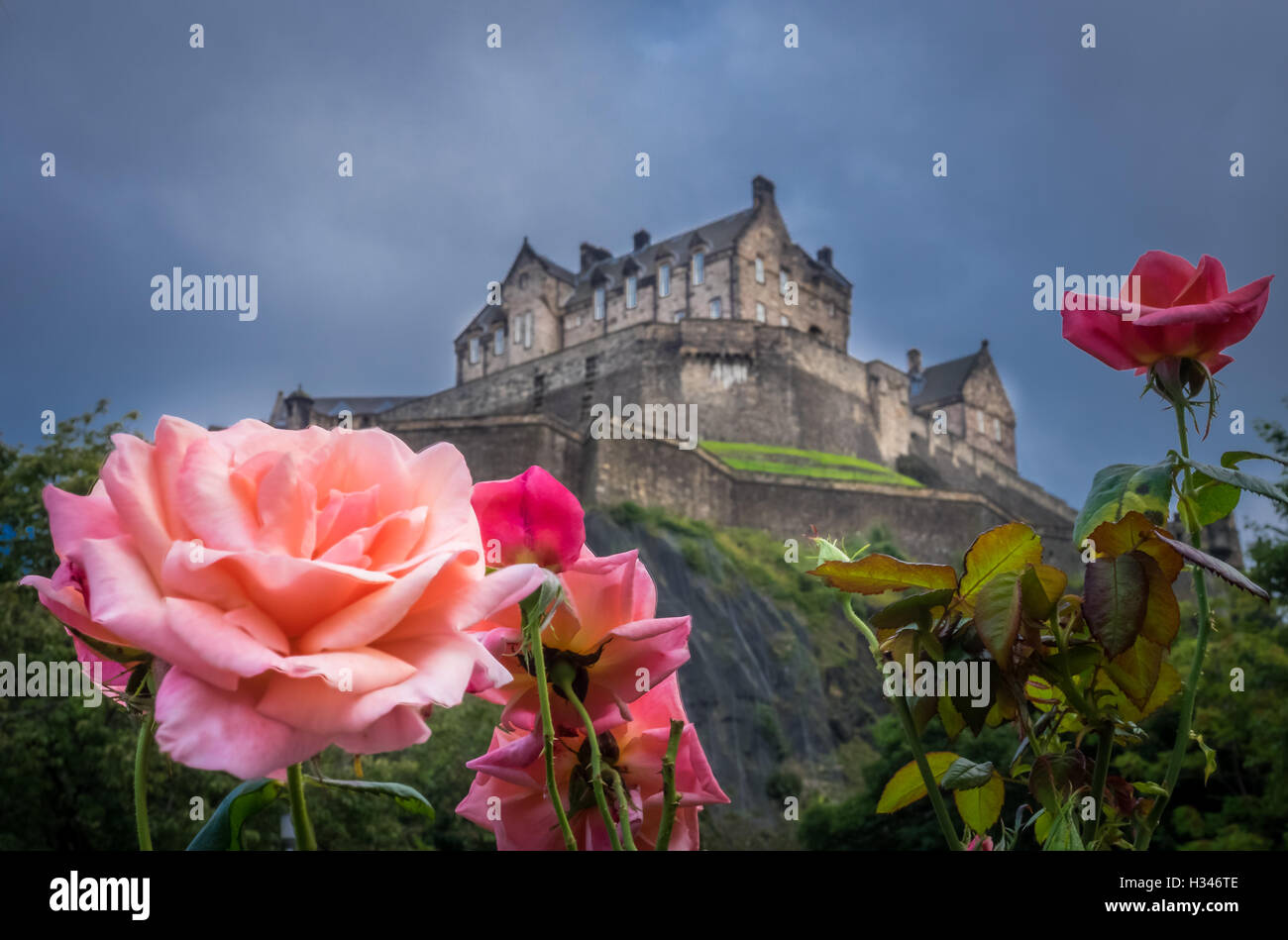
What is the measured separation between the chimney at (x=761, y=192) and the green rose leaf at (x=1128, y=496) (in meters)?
45.6

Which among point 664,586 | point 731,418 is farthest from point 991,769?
point 731,418

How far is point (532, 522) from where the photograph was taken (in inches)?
31.2

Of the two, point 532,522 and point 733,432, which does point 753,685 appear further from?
point 532,522

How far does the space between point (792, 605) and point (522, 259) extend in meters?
22.2

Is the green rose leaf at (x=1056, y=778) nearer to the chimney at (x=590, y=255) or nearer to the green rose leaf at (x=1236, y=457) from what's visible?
the green rose leaf at (x=1236, y=457)

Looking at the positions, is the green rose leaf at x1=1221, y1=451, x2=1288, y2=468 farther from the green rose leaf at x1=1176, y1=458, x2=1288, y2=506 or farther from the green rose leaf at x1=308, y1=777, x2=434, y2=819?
the green rose leaf at x1=308, y1=777, x2=434, y2=819

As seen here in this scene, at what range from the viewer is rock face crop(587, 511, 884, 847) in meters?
26.2

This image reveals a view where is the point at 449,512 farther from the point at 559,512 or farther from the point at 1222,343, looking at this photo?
the point at 1222,343

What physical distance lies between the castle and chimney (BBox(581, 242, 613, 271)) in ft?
0.29

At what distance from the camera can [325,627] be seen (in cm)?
58

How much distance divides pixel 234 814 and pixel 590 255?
48.8 meters

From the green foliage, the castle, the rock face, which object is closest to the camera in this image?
the rock face

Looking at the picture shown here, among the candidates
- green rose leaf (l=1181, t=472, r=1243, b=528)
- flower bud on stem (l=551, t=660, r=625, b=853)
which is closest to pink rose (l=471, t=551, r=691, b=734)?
flower bud on stem (l=551, t=660, r=625, b=853)

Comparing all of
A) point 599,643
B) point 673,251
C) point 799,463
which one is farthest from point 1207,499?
point 673,251
